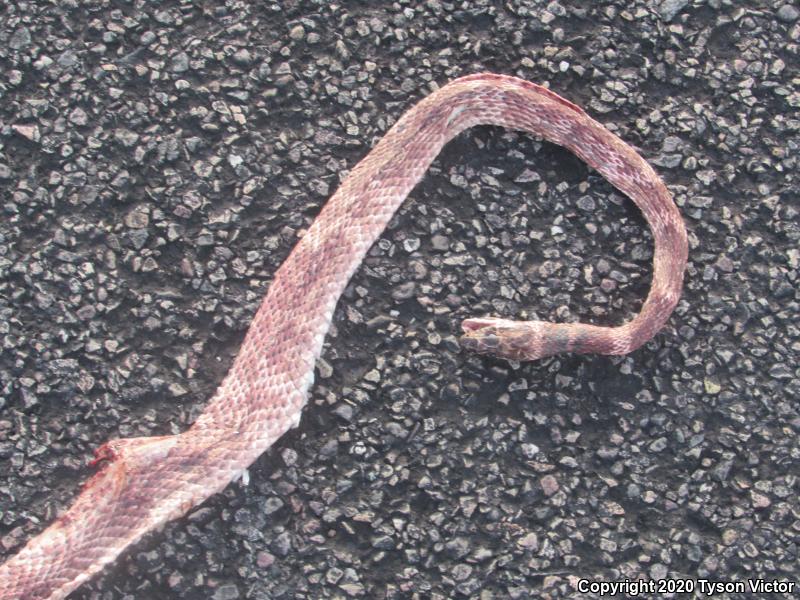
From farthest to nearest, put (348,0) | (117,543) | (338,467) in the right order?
(348,0)
(338,467)
(117,543)

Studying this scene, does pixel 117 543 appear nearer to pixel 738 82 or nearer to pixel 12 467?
pixel 12 467

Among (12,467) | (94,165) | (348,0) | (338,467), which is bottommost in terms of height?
(338,467)

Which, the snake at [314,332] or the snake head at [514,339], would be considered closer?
the snake at [314,332]

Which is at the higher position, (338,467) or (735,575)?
(338,467)

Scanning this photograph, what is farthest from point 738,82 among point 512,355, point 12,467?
point 12,467

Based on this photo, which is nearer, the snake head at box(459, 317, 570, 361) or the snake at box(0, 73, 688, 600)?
the snake at box(0, 73, 688, 600)
